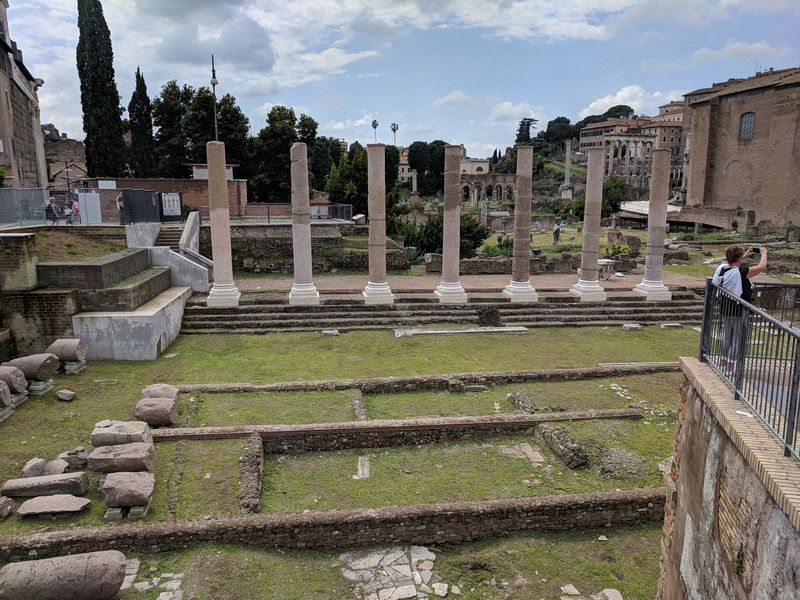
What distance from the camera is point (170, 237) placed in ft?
72.4

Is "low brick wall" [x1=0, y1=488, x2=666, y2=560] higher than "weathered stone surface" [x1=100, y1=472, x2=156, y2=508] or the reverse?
the reverse

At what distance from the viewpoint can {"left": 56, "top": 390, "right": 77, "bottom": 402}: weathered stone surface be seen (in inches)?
417

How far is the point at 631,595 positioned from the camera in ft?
19.6

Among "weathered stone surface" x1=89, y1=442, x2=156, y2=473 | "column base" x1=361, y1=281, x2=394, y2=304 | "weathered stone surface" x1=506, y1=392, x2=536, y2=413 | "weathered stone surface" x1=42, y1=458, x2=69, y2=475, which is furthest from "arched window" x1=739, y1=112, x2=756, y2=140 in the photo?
"weathered stone surface" x1=42, y1=458, x2=69, y2=475

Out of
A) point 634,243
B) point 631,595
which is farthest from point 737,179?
point 631,595

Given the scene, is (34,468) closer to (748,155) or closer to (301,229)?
(301,229)

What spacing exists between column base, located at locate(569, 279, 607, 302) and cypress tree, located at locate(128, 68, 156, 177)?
30427 mm

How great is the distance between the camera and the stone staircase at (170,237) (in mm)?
21469

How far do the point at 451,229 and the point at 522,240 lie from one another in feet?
8.06

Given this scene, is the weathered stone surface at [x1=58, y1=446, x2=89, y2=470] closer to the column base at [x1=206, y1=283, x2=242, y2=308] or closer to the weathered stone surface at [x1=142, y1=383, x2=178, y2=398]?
the weathered stone surface at [x1=142, y1=383, x2=178, y2=398]

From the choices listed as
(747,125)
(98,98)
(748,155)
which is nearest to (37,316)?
(98,98)

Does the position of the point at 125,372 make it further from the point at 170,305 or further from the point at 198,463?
the point at 198,463

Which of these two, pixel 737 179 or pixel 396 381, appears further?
pixel 737 179

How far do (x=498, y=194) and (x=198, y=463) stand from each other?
82094mm
